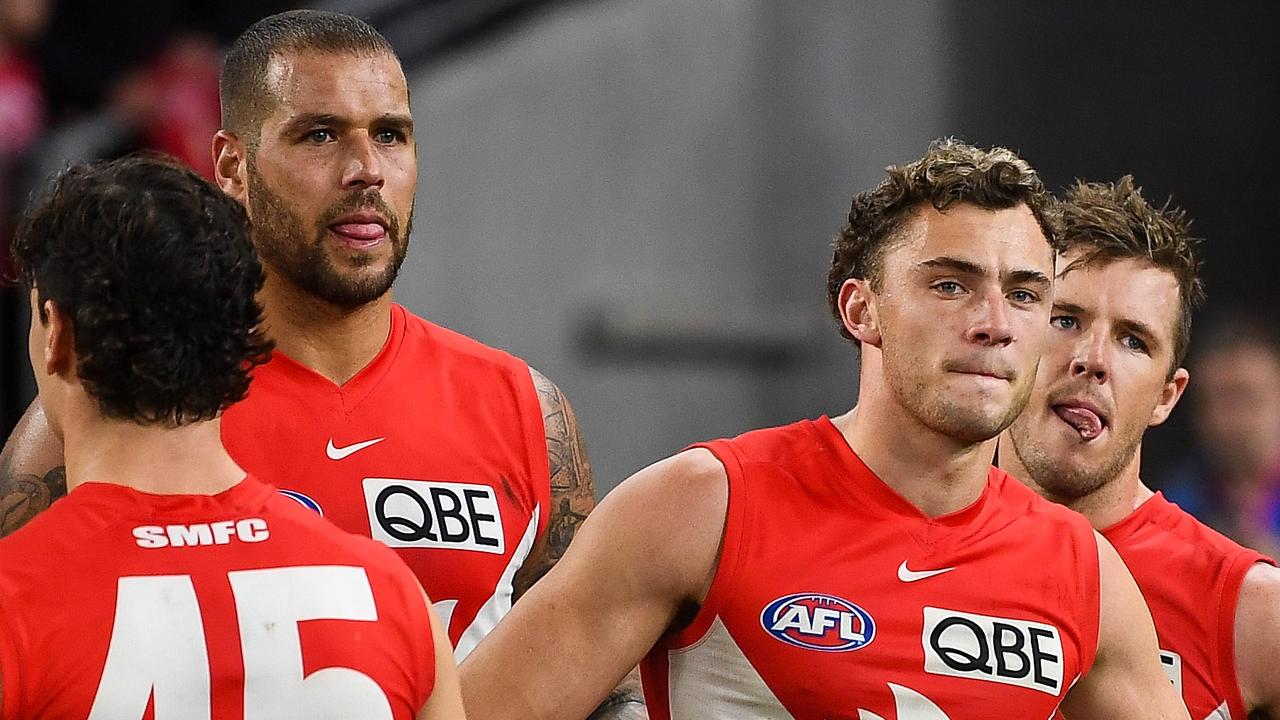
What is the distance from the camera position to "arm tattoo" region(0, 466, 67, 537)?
302 centimetres

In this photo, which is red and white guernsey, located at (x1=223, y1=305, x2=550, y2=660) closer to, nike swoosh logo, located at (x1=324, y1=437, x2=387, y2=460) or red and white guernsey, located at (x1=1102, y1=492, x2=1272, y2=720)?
nike swoosh logo, located at (x1=324, y1=437, x2=387, y2=460)

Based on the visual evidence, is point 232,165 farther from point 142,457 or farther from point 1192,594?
point 1192,594

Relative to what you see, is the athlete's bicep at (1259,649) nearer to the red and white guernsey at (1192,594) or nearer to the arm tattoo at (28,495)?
the red and white guernsey at (1192,594)

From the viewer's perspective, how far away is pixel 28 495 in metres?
3.03

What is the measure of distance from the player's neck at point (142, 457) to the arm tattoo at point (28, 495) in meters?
0.71

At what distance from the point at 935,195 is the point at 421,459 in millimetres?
1058

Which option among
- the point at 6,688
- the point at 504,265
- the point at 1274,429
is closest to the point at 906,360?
the point at 6,688

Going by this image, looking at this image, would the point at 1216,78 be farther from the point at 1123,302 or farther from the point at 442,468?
the point at 442,468

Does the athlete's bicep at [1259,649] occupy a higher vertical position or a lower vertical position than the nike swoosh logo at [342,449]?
lower

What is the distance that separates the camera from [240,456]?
3.20m

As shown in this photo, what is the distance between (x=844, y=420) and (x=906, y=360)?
226 millimetres

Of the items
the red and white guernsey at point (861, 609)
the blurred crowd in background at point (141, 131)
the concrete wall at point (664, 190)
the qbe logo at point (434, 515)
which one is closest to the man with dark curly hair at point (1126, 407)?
the red and white guernsey at point (861, 609)

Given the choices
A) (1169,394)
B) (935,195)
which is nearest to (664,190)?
(1169,394)

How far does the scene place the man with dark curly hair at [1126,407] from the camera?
365 centimetres
